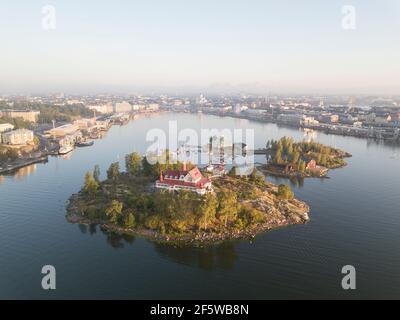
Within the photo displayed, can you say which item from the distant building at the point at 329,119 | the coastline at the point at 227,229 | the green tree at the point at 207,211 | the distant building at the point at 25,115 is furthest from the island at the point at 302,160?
the distant building at the point at 25,115

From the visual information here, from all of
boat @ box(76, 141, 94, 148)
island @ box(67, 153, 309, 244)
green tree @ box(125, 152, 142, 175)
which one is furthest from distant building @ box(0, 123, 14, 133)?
island @ box(67, 153, 309, 244)

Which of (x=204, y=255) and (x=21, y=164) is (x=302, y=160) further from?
(x=21, y=164)

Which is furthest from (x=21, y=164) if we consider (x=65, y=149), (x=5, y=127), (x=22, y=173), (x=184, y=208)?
(x=184, y=208)

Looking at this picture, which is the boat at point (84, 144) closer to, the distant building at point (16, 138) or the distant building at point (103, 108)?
the distant building at point (16, 138)

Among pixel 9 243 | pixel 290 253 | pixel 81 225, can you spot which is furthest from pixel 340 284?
pixel 9 243

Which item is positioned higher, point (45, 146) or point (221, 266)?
point (45, 146)
